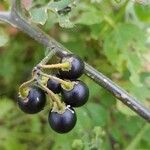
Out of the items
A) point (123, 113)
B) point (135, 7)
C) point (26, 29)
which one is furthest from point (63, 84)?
point (135, 7)

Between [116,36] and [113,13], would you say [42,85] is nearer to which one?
[116,36]

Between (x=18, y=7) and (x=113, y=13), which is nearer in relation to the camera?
(x=18, y=7)

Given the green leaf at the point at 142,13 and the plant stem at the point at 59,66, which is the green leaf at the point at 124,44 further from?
the plant stem at the point at 59,66

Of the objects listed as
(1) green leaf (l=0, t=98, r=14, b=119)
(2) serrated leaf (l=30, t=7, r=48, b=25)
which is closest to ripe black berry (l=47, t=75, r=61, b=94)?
(2) serrated leaf (l=30, t=7, r=48, b=25)

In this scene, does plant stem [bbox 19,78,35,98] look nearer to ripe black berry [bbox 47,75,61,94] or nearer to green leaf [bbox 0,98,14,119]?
ripe black berry [bbox 47,75,61,94]

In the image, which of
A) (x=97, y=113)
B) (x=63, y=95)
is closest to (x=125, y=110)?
(x=97, y=113)

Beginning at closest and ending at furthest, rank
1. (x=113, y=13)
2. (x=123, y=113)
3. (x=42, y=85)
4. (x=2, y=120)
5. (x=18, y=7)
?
(x=42, y=85) → (x=18, y=7) → (x=123, y=113) → (x=113, y=13) → (x=2, y=120)

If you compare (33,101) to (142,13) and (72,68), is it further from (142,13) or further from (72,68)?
(142,13)
